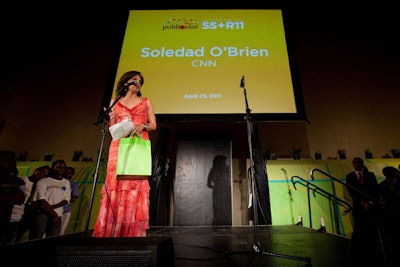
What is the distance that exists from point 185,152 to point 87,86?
439 cm

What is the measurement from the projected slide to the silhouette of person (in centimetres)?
104

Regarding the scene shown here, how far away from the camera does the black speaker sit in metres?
0.82

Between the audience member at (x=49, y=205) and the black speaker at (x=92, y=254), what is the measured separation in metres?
2.65

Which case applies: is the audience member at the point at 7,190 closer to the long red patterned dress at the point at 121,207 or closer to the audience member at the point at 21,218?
the audience member at the point at 21,218

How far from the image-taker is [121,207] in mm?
1577

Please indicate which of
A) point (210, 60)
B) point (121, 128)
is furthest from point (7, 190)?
point (210, 60)

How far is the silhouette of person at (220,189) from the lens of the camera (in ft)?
11.1

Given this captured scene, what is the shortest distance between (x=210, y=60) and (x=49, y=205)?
319 cm

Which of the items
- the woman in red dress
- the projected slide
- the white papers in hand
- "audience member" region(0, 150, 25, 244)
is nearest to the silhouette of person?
the projected slide

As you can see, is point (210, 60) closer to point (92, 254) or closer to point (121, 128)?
point (121, 128)

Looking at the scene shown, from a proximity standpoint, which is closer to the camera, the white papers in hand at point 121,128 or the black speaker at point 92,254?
the black speaker at point 92,254

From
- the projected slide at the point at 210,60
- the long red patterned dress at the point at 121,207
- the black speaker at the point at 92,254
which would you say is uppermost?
the projected slide at the point at 210,60

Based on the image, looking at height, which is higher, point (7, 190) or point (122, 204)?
point (7, 190)

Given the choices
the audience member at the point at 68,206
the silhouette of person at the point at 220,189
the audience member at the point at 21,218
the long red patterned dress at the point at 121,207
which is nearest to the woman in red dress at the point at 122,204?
the long red patterned dress at the point at 121,207
